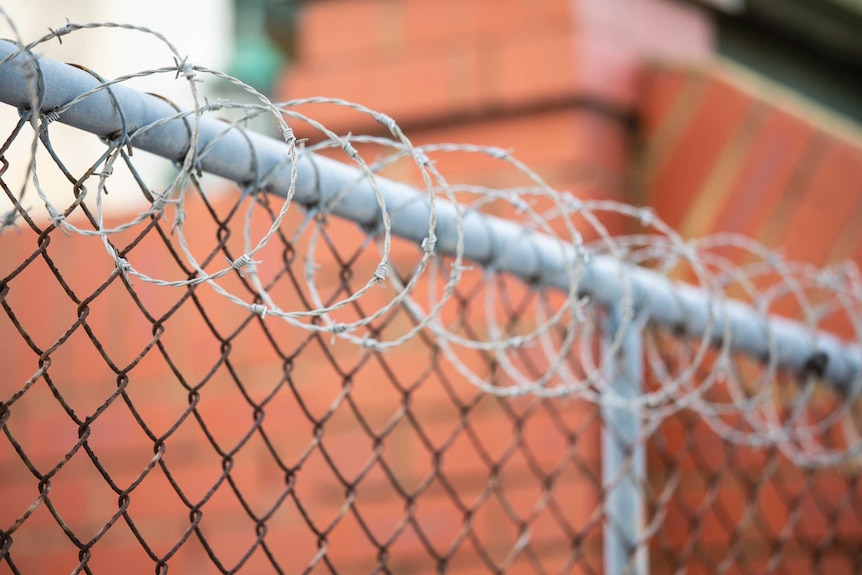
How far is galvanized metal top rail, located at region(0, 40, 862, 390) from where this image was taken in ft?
2.74

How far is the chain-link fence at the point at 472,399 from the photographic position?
1.33 metres

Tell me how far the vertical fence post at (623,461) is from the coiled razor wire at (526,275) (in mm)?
26

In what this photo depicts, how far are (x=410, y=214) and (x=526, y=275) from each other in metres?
0.20

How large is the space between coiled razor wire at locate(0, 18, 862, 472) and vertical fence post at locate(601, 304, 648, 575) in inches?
1.0

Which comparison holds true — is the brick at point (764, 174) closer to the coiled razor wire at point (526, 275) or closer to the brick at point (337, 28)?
the coiled razor wire at point (526, 275)

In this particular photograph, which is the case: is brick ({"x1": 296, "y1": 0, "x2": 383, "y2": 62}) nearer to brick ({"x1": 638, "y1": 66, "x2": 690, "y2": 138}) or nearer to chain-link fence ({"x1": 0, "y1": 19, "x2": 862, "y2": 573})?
chain-link fence ({"x1": 0, "y1": 19, "x2": 862, "y2": 573})

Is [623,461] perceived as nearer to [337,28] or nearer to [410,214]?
[410,214]

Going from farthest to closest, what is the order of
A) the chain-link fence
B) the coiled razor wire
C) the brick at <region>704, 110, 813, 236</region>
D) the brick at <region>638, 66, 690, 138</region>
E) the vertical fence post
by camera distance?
1. the brick at <region>638, 66, 690, 138</region>
2. the brick at <region>704, 110, 813, 236</region>
3. the vertical fence post
4. the chain-link fence
5. the coiled razor wire

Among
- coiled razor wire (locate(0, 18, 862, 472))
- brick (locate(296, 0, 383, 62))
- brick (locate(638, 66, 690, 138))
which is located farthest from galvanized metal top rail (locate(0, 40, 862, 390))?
brick (locate(296, 0, 383, 62))

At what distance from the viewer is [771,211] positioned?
6.17 ft

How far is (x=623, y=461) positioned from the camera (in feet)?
4.90

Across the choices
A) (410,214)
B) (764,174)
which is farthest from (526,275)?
(764,174)

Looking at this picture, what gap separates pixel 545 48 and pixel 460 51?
0.16 metres

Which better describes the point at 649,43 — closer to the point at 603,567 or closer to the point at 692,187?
the point at 692,187
